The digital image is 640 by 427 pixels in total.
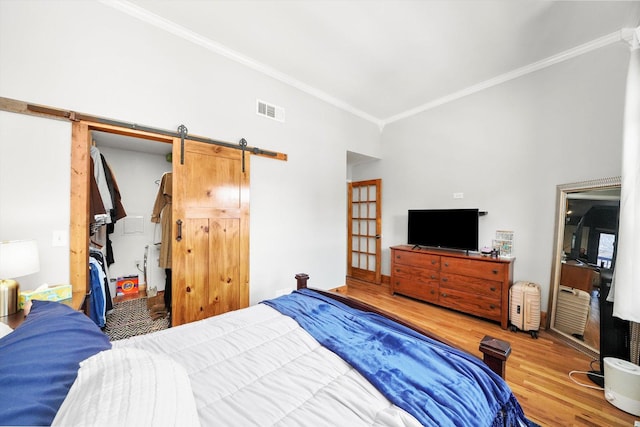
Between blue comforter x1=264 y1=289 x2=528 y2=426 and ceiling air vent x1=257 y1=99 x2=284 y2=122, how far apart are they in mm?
2451

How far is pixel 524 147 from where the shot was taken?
2.91 meters

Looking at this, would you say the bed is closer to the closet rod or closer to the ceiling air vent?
the closet rod

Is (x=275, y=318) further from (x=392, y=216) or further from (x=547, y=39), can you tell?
(x=547, y=39)

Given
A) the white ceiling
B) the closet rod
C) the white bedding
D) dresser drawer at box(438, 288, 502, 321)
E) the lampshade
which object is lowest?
dresser drawer at box(438, 288, 502, 321)

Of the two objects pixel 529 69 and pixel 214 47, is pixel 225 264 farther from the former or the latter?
pixel 529 69

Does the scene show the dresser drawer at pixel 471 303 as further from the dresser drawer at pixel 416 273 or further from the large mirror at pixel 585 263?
the large mirror at pixel 585 263

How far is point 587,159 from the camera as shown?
2457 millimetres

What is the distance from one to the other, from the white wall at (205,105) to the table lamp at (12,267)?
0.47 m

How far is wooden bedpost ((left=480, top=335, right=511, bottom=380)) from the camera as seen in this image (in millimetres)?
1043

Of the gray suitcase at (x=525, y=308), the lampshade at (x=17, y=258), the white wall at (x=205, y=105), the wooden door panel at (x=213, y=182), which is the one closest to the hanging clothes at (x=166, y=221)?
the wooden door panel at (x=213, y=182)

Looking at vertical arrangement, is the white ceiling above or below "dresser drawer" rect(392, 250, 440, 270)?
above

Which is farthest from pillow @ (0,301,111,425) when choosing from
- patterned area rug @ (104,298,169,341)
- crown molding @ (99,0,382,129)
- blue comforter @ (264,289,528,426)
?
crown molding @ (99,0,382,129)

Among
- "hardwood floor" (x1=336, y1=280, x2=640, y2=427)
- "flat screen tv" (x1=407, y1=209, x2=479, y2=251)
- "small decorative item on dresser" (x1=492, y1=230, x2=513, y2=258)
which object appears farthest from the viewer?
"flat screen tv" (x1=407, y1=209, x2=479, y2=251)

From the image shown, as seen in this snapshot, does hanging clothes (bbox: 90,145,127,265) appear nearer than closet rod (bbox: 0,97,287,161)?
No
